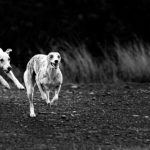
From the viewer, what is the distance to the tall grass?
51.1ft

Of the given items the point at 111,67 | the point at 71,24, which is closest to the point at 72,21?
the point at 71,24

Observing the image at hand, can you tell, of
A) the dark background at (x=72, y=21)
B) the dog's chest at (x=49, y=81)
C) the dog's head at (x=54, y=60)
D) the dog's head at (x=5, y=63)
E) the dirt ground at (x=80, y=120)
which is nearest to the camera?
the dirt ground at (x=80, y=120)

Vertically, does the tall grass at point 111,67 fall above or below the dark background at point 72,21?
below

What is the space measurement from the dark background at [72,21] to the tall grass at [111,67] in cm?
492

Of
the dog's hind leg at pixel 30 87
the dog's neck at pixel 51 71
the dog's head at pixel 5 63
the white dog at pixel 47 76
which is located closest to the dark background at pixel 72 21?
the dog's head at pixel 5 63

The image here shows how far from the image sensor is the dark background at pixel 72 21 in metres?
21.7

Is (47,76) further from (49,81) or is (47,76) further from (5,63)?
(5,63)

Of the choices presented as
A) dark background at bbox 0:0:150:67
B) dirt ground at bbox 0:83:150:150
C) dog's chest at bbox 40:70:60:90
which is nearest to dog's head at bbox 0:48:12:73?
dirt ground at bbox 0:83:150:150

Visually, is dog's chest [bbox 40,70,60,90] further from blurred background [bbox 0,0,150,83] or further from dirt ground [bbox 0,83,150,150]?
blurred background [bbox 0,0,150,83]

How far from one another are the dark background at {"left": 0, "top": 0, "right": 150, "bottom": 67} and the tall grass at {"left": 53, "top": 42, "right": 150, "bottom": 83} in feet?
16.1

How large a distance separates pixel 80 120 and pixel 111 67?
5979 mm

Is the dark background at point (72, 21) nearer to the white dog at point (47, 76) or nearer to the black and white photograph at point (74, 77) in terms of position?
the black and white photograph at point (74, 77)

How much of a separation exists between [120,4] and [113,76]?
7182 mm

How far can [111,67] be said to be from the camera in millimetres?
16266
